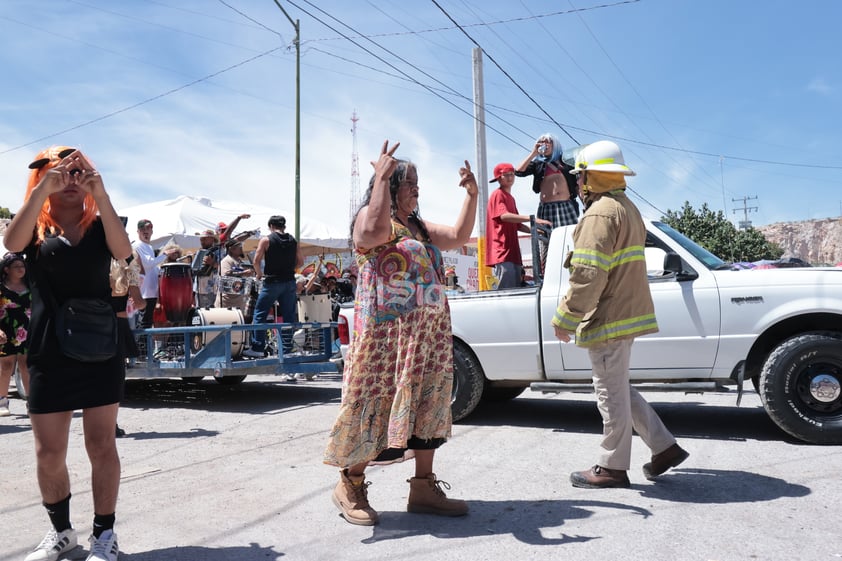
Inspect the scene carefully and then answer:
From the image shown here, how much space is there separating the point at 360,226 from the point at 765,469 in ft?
9.97

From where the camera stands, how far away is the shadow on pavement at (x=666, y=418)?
5.62 meters

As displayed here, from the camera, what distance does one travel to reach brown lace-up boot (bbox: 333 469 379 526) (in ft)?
11.6

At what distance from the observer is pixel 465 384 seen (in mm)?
6184

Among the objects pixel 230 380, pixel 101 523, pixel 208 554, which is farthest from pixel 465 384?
pixel 230 380

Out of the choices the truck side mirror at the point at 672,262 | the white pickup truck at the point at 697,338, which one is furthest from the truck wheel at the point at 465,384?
the truck side mirror at the point at 672,262

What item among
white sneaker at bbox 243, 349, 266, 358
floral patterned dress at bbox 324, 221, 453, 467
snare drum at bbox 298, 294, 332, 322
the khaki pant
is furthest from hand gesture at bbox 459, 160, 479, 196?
snare drum at bbox 298, 294, 332, 322

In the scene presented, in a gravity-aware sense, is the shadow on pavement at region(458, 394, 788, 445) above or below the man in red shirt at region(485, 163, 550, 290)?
below

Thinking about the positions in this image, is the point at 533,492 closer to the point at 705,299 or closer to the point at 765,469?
the point at 765,469

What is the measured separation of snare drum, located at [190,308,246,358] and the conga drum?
0.20 m

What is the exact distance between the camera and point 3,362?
7176 mm

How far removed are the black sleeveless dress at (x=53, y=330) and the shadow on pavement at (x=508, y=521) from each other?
1.44 m

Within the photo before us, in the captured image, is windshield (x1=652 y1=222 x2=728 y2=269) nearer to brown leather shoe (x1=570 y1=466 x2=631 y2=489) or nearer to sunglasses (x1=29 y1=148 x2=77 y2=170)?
brown leather shoe (x1=570 y1=466 x2=631 y2=489)

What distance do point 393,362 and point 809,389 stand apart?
3.27 metres

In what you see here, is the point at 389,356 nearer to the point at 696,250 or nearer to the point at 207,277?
the point at 696,250
